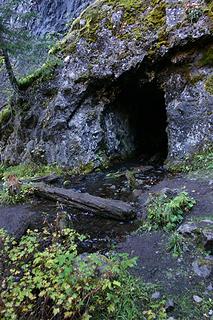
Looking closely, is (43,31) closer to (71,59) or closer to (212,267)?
(71,59)

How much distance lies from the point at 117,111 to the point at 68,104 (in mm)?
1623

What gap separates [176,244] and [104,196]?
293 cm

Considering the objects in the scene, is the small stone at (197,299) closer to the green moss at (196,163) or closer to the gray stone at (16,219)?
the gray stone at (16,219)

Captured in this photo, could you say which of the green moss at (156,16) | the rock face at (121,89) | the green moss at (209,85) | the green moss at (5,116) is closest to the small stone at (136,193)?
the rock face at (121,89)

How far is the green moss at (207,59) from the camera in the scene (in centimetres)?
870

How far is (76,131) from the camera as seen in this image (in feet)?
33.9

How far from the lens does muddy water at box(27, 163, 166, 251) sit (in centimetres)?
560

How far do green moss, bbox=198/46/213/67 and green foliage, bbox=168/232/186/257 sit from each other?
5.58 metres

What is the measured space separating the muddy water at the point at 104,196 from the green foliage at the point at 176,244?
909 millimetres

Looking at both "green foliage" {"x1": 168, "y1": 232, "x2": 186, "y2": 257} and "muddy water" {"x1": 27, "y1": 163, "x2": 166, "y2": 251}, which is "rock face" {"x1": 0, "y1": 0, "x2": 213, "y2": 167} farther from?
"green foliage" {"x1": 168, "y1": 232, "x2": 186, "y2": 257}

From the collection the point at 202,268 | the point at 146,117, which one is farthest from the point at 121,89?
the point at 202,268

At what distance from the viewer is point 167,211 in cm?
540

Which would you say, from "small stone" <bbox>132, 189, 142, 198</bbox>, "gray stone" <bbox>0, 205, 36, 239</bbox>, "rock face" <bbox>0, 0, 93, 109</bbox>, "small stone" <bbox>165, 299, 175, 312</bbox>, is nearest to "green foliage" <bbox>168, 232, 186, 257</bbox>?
"small stone" <bbox>165, 299, 175, 312</bbox>

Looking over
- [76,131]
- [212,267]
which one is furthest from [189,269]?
[76,131]
